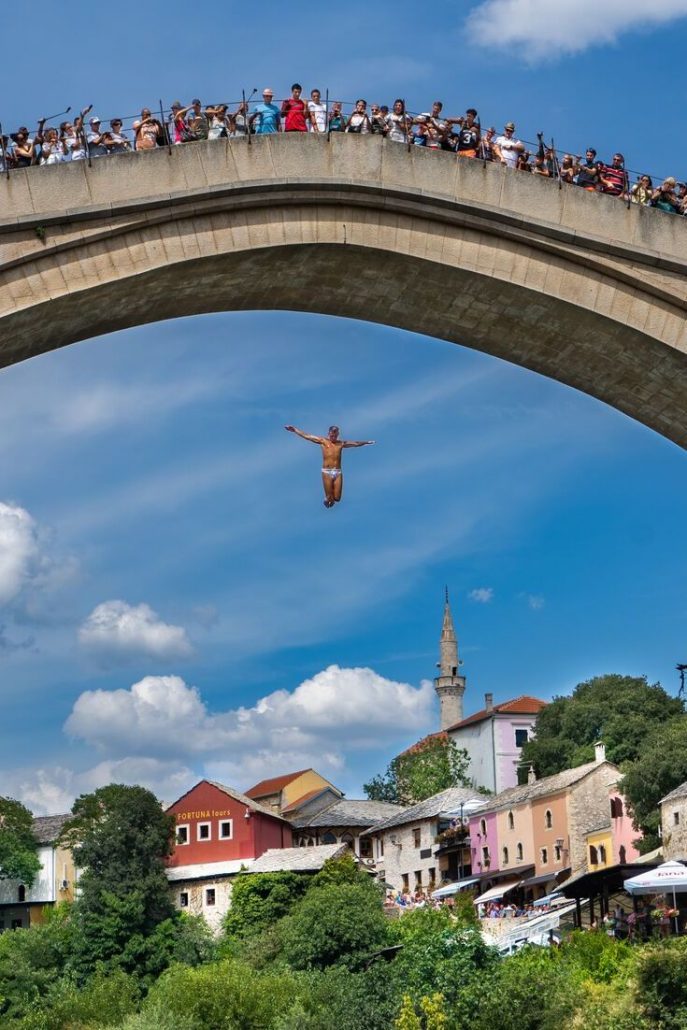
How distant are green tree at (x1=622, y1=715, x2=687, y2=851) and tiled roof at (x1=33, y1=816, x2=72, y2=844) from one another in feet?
105

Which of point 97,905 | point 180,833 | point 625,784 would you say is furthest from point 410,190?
point 180,833

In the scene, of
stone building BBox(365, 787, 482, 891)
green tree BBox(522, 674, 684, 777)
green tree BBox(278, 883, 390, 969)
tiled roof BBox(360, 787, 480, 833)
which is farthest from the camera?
tiled roof BBox(360, 787, 480, 833)

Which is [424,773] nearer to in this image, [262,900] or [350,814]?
[350,814]

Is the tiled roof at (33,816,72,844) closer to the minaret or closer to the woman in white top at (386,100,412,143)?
the minaret

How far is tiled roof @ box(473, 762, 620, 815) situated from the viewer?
5628 cm

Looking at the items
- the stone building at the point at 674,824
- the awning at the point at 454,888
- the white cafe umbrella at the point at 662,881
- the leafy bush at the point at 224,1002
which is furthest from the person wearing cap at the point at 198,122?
the awning at the point at 454,888

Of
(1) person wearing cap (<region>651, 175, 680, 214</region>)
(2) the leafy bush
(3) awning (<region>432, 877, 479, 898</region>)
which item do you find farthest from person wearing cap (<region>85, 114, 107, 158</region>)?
(3) awning (<region>432, 877, 479, 898</region>)

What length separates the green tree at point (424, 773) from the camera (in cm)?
8131

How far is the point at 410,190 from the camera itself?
15.1 metres

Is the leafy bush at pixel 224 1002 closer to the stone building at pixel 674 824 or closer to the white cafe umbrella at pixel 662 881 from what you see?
the white cafe umbrella at pixel 662 881

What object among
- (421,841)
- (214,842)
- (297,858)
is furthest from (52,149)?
(421,841)

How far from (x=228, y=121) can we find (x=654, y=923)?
24.3 metres

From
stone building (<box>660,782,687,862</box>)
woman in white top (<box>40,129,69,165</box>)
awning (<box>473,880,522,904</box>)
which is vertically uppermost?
woman in white top (<box>40,129,69,165</box>)

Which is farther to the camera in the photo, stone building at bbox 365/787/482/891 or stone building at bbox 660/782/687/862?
stone building at bbox 365/787/482/891
